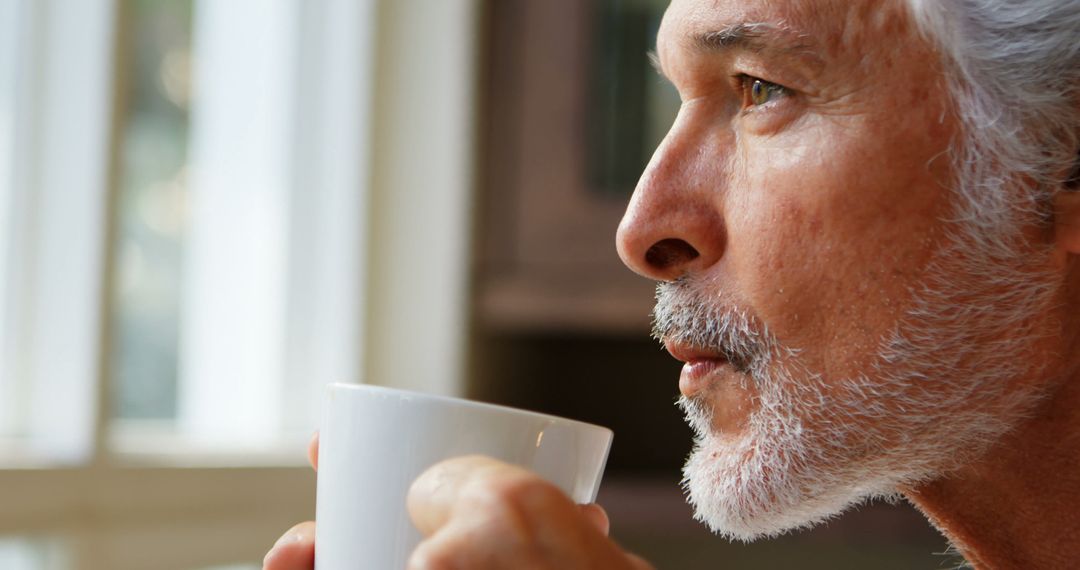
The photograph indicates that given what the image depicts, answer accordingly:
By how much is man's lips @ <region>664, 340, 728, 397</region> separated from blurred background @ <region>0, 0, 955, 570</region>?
0.86m

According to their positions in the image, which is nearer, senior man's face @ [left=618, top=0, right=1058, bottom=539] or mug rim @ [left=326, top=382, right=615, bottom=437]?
mug rim @ [left=326, top=382, right=615, bottom=437]

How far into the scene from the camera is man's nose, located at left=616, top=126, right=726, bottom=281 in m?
0.79

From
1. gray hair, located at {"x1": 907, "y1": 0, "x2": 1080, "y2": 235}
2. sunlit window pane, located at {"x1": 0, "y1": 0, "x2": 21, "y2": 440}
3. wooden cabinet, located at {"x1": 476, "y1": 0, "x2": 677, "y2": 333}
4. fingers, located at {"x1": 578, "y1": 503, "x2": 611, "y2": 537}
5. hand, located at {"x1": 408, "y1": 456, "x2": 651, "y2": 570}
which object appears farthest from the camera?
wooden cabinet, located at {"x1": 476, "y1": 0, "x2": 677, "y2": 333}

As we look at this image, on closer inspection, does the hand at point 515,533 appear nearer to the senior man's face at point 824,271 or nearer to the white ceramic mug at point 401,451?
the white ceramic mug at point 401,451

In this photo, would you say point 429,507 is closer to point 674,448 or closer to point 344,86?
point 344,86

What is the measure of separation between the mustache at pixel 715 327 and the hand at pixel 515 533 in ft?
0.97

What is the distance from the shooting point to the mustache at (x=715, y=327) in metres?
0.77

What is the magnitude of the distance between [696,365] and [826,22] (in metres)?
0.23

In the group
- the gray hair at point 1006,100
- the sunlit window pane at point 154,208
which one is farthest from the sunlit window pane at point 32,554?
the gray hair at point 1006,100

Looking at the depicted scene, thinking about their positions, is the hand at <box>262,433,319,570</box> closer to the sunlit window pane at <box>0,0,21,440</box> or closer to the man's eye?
the man's eye

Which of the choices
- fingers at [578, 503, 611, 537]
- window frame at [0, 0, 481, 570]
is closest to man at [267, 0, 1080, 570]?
fingers at [578, 503, 611, 537]

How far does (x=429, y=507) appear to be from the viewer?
20.1 inches

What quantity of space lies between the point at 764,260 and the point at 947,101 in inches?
5.8

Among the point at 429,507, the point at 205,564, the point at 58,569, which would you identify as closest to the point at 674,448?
the point at 205,564
